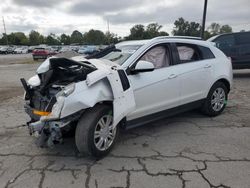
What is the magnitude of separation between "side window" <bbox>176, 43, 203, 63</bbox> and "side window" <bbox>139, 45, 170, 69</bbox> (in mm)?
318

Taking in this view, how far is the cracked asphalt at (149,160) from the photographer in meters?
3.11

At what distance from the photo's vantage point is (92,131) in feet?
11.2

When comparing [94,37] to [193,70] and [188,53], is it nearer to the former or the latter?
[188,53]

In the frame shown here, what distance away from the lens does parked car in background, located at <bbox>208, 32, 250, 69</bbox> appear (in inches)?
409

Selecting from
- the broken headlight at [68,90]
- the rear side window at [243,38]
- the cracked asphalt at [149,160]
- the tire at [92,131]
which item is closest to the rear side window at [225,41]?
the rear side window at [243,38]

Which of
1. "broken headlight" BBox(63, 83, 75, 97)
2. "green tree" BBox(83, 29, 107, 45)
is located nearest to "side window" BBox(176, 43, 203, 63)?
"broken headlight" BBox(63, 83, 75, 97)

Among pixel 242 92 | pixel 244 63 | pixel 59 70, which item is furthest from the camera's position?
pixel 244 63

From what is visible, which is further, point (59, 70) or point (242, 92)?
point (242, 92)

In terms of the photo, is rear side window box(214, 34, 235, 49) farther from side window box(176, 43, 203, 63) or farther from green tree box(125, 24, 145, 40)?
green tree box(125, 24, 145, 40)

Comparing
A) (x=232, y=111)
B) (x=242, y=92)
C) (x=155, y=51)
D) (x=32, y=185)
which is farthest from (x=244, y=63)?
(x=32, y=185)

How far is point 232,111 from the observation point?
5.83 m

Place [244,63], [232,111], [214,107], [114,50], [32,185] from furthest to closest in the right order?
[244,63] → [232,111] → [214,107] → [114,50] → [32,185]

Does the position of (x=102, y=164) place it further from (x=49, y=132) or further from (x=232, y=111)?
(x=232, y=111)

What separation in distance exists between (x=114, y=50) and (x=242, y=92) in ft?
15.9
